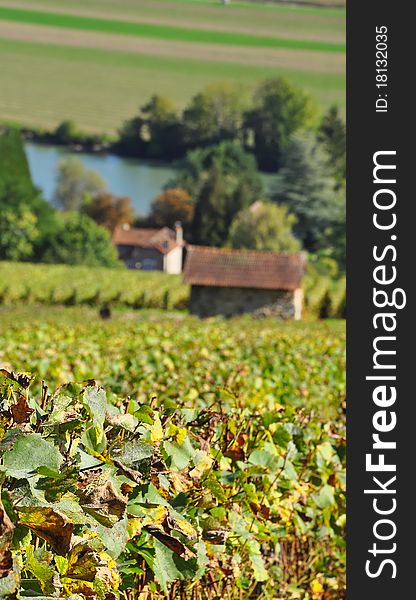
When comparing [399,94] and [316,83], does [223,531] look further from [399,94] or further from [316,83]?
[316,83]

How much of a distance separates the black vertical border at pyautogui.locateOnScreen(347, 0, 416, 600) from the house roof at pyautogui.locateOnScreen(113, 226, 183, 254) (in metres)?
74.3

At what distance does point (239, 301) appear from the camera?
1478 inches

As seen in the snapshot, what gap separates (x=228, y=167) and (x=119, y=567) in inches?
3720

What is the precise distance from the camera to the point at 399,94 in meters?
3.30

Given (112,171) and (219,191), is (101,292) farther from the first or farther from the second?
(112,171)

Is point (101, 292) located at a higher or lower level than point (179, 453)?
higher

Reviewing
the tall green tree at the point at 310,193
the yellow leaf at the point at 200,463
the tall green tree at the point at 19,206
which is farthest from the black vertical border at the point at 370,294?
the tall green tree at the point at 310,193

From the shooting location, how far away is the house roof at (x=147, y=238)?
7838cm

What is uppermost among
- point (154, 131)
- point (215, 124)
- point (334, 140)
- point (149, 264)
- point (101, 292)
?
point (215, 124)

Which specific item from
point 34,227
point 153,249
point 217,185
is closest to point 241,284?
point 153,249

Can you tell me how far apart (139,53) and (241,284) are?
7317 cm

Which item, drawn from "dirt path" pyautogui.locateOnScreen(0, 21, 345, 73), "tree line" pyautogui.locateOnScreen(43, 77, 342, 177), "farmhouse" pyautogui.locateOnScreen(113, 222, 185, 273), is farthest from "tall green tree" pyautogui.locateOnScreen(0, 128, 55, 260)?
"dirt path" pyautogui.locateOnScreen(0, 21, 345, 73)

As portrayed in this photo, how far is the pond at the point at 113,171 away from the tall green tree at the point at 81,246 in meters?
19.4

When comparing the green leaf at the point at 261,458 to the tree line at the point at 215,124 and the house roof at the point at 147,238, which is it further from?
the tree line at the point at 215,124
